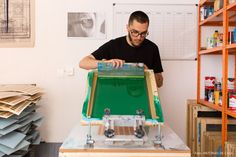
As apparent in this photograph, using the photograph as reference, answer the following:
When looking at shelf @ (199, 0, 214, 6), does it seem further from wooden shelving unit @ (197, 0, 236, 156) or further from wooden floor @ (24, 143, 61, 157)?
wooden floor @ (24, 143, 61, 157)

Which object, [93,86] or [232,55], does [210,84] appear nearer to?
[232,55]

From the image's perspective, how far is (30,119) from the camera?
2.05 metres

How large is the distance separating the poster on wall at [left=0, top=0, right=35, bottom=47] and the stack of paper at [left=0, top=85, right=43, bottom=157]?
1.93ft

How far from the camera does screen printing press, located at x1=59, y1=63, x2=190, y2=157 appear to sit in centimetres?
114

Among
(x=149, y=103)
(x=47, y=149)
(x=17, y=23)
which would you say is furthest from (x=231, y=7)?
(x=47, y=149)

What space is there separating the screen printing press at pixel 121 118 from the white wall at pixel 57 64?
971 mm

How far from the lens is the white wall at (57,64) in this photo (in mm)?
2422

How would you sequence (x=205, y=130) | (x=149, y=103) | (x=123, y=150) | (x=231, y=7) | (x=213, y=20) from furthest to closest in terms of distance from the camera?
(x=213, y=20)
(x=205, y=130)
(x=231, y=7)
(x=149, y=103)
(x=123, y=150)

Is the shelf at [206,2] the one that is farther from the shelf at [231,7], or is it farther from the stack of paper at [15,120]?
the stack of paper at [15,120]

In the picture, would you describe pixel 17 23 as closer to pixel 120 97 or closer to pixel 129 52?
pixel 129 52

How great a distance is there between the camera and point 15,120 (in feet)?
5.99

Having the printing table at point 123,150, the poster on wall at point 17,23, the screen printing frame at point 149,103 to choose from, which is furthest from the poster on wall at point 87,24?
the printing table at point 123,150

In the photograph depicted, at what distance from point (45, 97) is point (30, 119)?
16.5 inches

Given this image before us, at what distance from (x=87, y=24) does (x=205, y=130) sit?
1360mm
